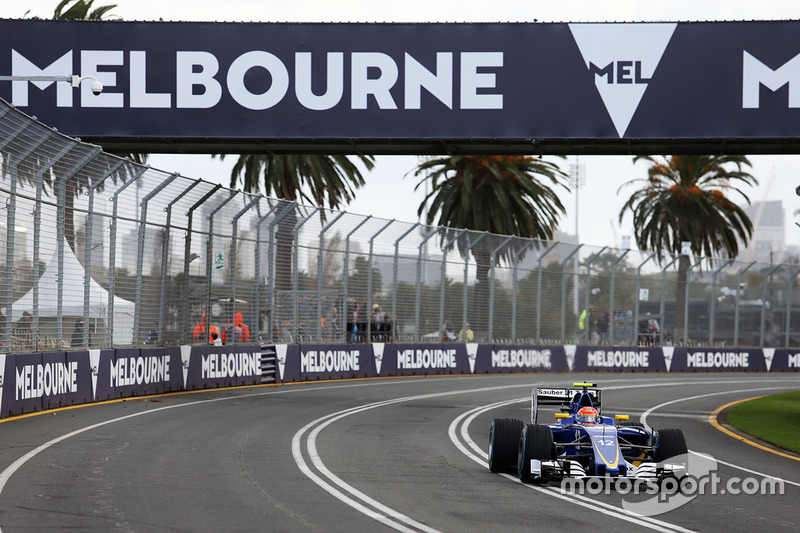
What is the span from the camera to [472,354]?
32.6 m

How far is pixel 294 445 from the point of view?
43.7ft

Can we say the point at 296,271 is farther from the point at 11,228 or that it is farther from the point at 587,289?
the point at 587,289

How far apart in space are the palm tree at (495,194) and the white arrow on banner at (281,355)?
621 inches

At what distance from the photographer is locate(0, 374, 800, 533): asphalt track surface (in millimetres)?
8422

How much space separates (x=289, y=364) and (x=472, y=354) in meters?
8.16

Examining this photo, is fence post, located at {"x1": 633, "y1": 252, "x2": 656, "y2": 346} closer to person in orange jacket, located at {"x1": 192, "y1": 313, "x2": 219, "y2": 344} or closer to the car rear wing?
person in orange jacket, located at {"x1": 192, "y1": 313, "x2": 219, "y2": 344}

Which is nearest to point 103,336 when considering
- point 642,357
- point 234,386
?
point 234,386

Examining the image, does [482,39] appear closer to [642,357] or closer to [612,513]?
[612,513]

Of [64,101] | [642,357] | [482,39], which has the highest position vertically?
[482,39]

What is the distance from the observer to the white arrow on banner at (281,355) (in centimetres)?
2547

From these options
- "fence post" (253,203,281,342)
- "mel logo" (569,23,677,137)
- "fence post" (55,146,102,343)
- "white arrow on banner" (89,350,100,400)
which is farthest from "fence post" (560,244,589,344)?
"fence post" (55,146,102,343)

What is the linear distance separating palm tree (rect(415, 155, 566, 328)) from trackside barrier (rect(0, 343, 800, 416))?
6.71 metres

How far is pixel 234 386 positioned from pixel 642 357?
1876cm

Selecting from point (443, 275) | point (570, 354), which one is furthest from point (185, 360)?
point (570, 354)
